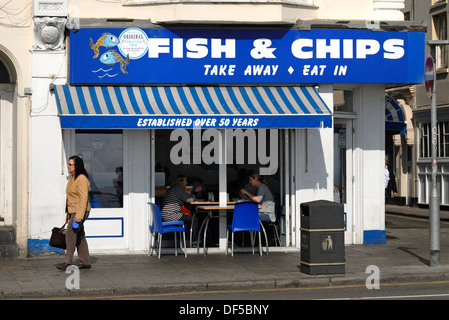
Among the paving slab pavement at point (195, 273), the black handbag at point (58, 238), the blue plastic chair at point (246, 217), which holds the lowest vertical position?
the paving slab pavement at point (195, 273)

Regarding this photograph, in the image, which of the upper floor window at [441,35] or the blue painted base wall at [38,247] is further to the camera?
the upper floor window at [441,35]

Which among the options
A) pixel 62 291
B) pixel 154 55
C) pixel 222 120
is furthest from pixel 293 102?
pixel 62 291

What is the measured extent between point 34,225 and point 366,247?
677 centimetres

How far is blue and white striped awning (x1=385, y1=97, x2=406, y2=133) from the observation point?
21.2m

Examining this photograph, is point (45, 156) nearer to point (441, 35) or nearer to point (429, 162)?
point (429, 162)

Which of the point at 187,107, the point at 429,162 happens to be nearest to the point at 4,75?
the point at 187,107

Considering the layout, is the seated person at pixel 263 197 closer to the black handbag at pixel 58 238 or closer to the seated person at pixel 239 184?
the seated person at pixel 239 184

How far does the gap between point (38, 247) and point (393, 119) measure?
11.1m

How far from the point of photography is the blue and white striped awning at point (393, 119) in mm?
21156

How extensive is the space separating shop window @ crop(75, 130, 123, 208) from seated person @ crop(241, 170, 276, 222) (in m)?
2.57

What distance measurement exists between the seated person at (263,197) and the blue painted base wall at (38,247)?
3999mm

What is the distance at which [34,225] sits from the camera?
14.9 metres

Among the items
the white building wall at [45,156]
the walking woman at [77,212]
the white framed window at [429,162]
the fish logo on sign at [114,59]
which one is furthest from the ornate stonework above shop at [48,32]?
the white framed window at [429,162]

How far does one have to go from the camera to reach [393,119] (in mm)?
21641
